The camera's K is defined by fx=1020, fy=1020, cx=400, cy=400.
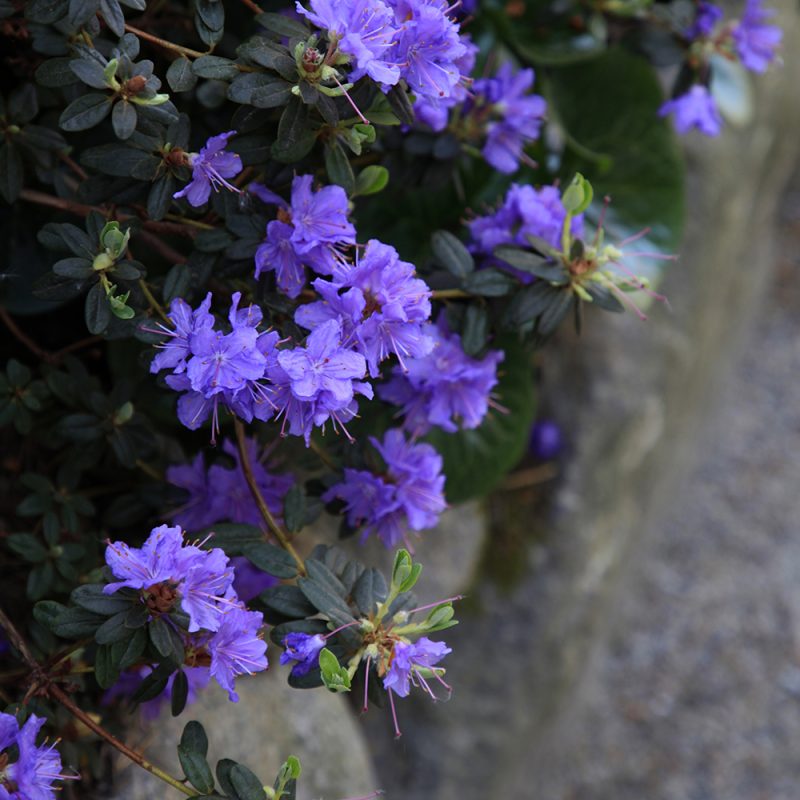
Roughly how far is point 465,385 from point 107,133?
480mm

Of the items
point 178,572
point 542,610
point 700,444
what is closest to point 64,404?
point 178,572

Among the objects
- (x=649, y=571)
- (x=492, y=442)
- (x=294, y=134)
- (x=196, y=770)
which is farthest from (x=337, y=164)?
(x=649, y=571)

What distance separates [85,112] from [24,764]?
0.55 m

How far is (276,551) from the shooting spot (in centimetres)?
97

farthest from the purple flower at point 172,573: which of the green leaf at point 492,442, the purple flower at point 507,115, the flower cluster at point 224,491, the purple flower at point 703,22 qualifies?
the purple flower at point 703,22

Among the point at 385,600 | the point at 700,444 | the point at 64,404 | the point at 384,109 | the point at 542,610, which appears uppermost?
the point at 384,109

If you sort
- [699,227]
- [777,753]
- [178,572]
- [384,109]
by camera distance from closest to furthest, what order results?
[178,572] → [384,109] → [699,227] → [777,753]

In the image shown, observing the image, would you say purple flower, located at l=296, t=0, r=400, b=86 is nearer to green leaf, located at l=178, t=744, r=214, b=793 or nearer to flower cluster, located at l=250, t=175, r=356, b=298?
flower cluster, located at l=250, t=175, r=356, b=298

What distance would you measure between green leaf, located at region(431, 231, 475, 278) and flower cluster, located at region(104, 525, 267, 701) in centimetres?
41

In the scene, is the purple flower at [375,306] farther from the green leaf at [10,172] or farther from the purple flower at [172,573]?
the green leaf at [10,172]

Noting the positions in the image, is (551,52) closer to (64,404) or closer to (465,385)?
(465,385)

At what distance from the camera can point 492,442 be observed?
1.56 metres

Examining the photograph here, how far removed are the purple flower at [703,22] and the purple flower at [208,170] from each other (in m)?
0.79

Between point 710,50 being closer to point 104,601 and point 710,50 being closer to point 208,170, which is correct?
point 208,170
